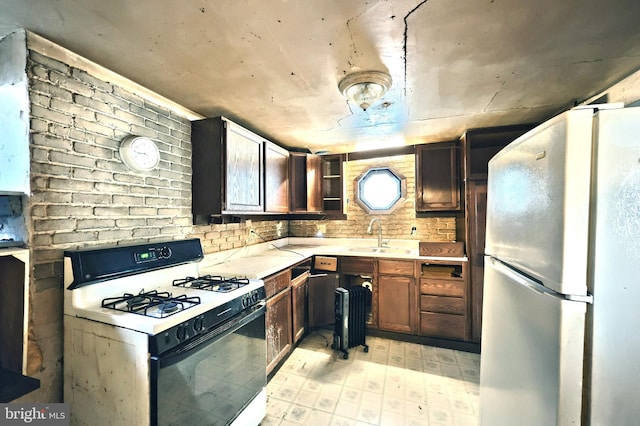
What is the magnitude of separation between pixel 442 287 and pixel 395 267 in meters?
0.52

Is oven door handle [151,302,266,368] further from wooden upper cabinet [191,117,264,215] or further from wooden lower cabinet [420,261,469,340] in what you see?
wooden lower cabinet [420,261,469,340]

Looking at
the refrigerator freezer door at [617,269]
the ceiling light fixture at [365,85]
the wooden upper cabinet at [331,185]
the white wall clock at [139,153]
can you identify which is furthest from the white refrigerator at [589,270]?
the wooden upper cabinet at [331,185]

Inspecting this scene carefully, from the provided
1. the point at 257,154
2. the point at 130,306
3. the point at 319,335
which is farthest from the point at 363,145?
the point at 130,306

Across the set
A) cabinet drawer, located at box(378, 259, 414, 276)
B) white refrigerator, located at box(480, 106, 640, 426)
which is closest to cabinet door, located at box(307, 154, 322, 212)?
cabinet drawer, located at box(378, 259, 414, 276)

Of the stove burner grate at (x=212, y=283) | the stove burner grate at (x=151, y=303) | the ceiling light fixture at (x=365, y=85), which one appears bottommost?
the stove burner grate at (x=212, y=283)

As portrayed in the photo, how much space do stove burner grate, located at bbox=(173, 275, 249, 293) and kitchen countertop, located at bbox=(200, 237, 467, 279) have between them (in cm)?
17

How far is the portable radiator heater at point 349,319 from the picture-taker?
8.48 ft

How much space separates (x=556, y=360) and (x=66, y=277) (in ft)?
6.73

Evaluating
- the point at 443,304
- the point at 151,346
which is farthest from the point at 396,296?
the point at 151,346

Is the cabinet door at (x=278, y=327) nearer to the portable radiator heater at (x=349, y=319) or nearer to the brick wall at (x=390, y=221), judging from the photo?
the portable radiator heater at (x=349, y=319)

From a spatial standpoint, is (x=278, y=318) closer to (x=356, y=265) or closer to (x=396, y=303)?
(x=356, y=265)

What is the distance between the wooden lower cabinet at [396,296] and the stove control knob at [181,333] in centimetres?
214

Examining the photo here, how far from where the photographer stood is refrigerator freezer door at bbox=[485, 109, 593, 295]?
2.19 feet

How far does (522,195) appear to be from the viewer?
940 mm
